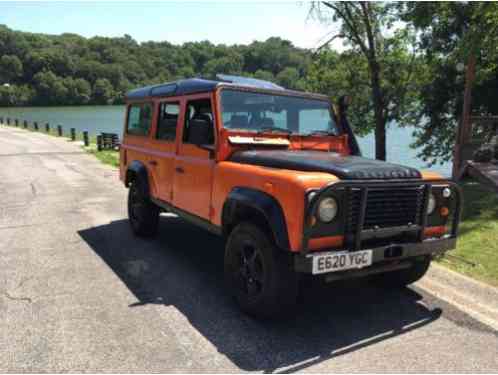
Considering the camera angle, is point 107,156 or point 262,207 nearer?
point 262,207

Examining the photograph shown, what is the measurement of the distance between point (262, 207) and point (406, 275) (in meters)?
1.95

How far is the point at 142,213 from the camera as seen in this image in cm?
637

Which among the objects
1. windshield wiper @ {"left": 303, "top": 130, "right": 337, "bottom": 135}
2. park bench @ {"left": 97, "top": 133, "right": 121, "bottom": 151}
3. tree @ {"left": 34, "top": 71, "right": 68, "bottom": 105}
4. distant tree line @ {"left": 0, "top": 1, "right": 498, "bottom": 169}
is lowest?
park bench @ {"left": 97, "top": 133, "right": 121, "bottom": 151}

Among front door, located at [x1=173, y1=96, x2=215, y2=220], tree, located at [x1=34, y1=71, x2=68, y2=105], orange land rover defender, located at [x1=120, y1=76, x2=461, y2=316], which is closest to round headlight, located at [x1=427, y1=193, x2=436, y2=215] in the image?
orange land rover defender, located at [x1=120, y1=76, x2=461, y2=316]

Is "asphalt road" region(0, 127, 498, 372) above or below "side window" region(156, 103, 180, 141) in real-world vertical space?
below

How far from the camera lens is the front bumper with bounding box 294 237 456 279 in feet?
11.0

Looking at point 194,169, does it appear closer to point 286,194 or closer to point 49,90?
point 286,194

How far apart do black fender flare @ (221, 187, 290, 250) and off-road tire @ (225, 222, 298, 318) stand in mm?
161

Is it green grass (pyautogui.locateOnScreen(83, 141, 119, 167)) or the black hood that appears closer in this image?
the black hood

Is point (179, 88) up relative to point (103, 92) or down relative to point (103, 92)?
down

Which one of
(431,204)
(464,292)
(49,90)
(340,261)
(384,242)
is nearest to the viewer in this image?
(340,261)

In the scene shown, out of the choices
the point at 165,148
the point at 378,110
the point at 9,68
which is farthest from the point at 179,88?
the point at 9,68

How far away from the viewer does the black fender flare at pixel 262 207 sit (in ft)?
11.2

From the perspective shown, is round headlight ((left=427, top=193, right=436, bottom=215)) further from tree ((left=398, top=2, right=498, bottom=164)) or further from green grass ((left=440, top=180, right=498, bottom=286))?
tree ((left=398, top=2, right=498, bottom=164))
